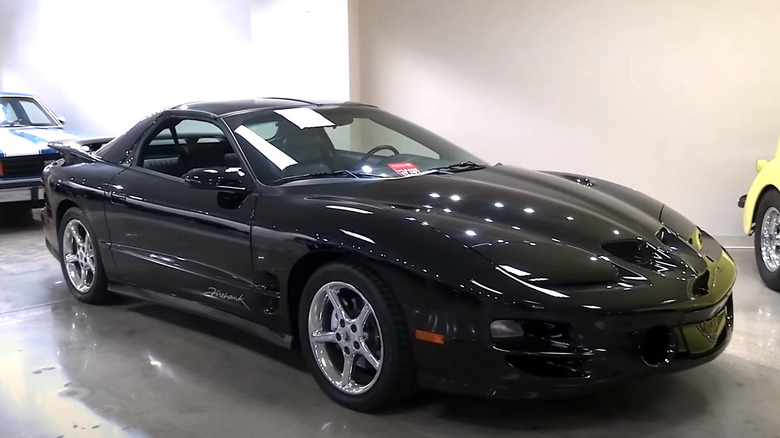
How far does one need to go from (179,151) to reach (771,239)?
143 inches

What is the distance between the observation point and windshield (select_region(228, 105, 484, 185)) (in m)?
3.38

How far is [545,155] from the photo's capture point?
6336mm

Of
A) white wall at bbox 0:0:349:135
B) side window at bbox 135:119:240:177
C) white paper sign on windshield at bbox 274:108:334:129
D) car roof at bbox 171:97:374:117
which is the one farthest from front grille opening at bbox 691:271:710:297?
white wall at bbox 0:0:349:135

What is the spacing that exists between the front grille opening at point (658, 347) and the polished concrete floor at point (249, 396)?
0.95 feet

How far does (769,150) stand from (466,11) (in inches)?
105

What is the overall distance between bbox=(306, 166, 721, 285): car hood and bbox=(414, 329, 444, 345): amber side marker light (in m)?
0.32

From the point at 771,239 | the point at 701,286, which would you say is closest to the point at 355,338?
the point at 701,286

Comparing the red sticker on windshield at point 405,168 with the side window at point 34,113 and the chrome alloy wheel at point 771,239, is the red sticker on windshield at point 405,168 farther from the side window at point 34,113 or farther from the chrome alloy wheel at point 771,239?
the side window at point 34,113

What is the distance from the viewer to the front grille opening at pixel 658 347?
253 cm

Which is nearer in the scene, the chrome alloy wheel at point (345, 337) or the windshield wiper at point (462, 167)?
the chrome alloy wheel at point (345, 337)

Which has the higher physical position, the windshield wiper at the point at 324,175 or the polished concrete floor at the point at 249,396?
the windshield wiper at the point at 324,175

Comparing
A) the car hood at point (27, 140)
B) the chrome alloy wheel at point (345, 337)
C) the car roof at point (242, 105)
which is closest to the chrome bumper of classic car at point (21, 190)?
the car hood at point (27, 140)

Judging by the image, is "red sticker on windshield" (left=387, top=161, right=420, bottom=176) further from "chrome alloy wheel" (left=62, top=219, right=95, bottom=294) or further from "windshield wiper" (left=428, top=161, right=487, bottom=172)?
"chrome alloy wheel" (left=62, top=219, right=95, bottom=294)

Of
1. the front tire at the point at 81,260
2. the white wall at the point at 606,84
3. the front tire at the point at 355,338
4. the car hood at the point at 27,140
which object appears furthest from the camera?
the car hood at the point at 27,140
